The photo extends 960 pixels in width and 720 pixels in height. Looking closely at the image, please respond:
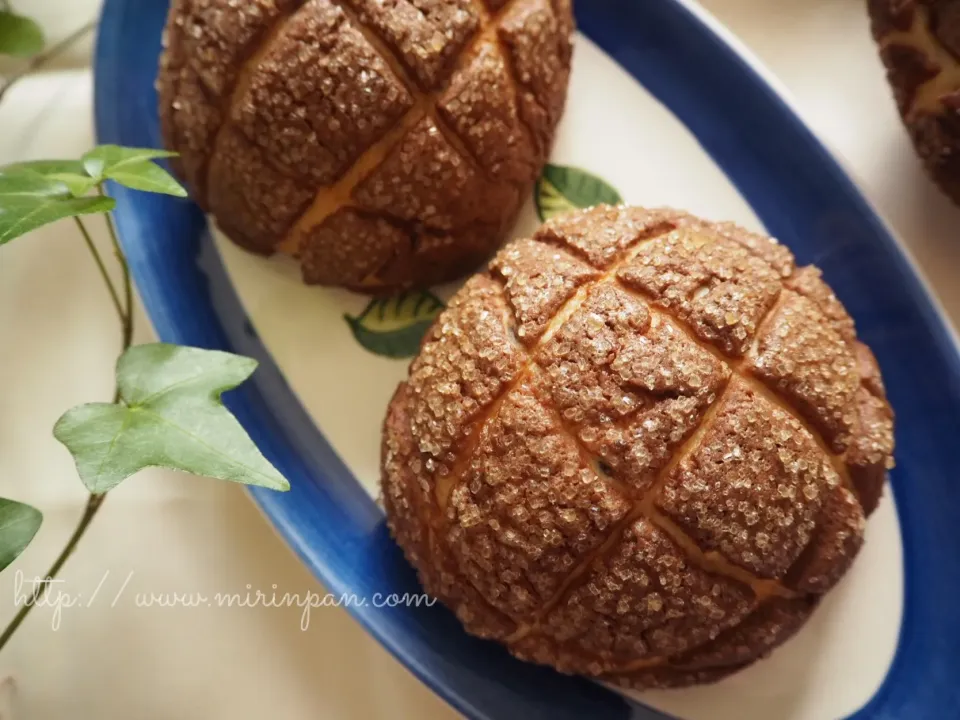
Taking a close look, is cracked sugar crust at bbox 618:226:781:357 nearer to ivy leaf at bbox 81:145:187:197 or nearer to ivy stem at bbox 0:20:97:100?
ivy leaf at bbox 81:145:187:197

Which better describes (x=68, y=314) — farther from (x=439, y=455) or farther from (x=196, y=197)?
(x=439, y=455)

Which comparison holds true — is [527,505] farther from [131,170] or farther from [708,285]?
[131,170]

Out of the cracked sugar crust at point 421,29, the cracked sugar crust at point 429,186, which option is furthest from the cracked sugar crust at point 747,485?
the cracked sugar crust at point 421,29

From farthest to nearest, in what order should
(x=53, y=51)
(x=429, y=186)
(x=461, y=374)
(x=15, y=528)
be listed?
(x=53, y=51), (x=429, y=186), (x=461, y=374), (x=15, y=528)

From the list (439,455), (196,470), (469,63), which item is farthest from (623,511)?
(469,63)

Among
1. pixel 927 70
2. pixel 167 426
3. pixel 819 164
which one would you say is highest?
pixel 927 70

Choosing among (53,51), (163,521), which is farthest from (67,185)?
(53,51)

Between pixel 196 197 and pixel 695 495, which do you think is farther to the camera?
pixel 196 197
